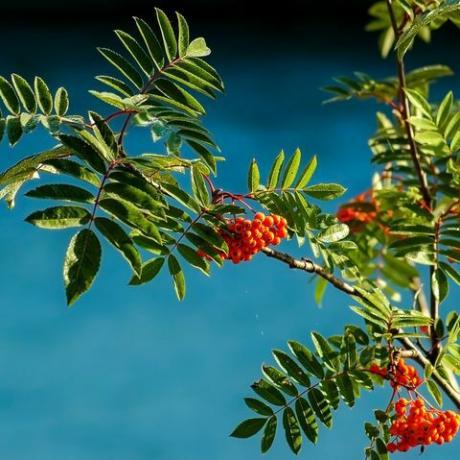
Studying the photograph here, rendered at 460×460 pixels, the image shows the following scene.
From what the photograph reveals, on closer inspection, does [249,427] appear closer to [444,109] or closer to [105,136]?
[105,136]

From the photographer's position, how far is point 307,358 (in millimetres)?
1326

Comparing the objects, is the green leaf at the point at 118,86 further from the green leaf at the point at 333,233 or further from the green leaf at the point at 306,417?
the green leaf at the point at 306,417

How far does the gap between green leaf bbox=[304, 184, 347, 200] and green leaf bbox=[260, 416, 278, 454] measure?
34 centimetres

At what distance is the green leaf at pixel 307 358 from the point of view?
1318 millimetres

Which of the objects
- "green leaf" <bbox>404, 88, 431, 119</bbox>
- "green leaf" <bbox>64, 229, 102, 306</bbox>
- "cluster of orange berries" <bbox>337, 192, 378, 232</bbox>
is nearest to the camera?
"green leaf" <bbox>64, 229, 102, 306</bbox>

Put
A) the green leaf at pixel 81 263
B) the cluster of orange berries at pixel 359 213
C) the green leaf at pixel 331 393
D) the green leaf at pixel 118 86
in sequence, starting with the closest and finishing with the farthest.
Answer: the green leaf at pixel 81 263 → the green leaf at pixel 118 86 → the green leaf at pixel 331 393 → the cluster of orange berries at pixel 359 213

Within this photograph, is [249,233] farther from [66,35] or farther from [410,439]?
[66,35]

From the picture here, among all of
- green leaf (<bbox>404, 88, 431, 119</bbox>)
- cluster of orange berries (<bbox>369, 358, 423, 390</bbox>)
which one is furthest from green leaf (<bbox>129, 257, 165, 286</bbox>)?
green leaf (<bbox>404, 88, 431, 119</bbox>)

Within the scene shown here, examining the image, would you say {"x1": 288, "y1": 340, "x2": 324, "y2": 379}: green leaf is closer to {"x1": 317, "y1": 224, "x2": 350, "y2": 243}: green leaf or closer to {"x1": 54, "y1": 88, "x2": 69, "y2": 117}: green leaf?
{"x1": 317, "y1": 224, "x2": 350, "y2": 243}: green leaf

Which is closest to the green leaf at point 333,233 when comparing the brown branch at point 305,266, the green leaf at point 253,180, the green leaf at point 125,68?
the brown branch at point 305,266

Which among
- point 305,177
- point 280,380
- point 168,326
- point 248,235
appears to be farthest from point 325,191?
point 168,326

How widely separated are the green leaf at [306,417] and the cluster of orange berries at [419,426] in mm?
113

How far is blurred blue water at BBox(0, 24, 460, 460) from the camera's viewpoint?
390 cm

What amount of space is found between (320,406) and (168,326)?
2.96 meters
